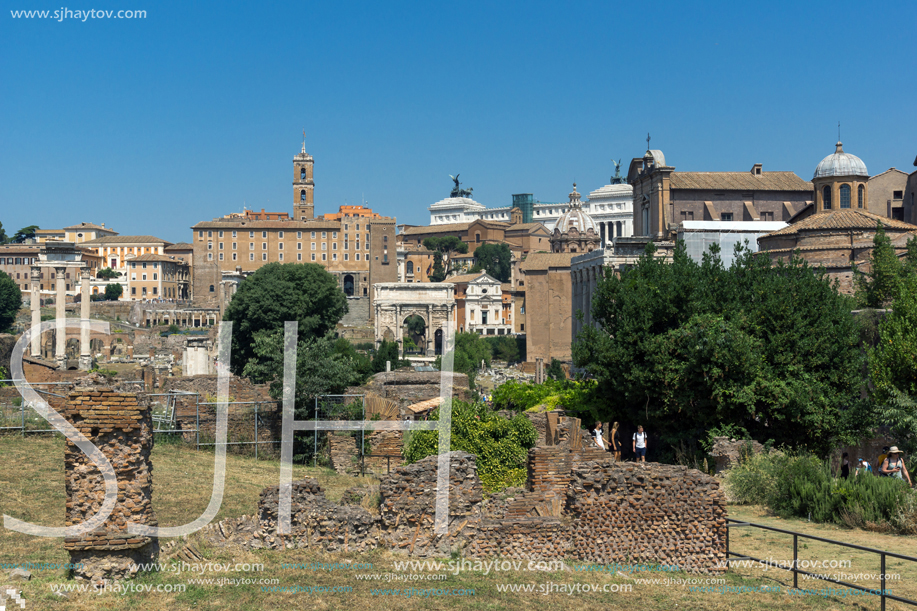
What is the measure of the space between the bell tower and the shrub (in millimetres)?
92406

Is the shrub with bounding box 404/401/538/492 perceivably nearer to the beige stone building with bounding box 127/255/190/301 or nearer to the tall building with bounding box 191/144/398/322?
the tall building with bounding box 191/144/398/322

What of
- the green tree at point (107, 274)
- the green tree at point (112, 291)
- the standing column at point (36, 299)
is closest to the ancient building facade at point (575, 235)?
the standing column at point (36, 299)

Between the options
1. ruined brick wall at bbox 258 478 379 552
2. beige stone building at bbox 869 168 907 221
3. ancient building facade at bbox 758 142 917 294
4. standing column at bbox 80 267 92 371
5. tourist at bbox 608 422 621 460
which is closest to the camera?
ruined brick wall at bbox 258 478 379 552

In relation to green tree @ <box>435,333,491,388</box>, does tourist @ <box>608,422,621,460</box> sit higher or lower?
lower

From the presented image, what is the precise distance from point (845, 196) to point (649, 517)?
32424 millimetres

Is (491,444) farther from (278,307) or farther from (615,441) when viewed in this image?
(278,307)

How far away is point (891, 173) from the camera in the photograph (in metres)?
40.8

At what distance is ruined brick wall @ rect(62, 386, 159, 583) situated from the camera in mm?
7570

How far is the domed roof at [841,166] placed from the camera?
123 ft

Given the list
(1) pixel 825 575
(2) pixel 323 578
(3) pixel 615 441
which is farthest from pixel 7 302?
(1) pixel 825 575

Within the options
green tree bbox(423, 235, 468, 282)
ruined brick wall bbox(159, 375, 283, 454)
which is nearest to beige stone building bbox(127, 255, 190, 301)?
green tree bbox(423, 235, 468, 282)

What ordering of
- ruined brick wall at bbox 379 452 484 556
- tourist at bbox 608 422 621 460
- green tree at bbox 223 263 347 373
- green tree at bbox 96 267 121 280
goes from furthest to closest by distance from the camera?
1. green tree at bbox 96 267 121 280
2. green tree at bbox 223 263 347 373
3. tourist at bbox 608 422 621 460
4. ruined brick wall at bbox 379 452 484 556

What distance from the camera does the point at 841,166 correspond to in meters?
37.6

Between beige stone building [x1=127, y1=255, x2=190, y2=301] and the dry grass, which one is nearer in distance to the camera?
the dry grass
